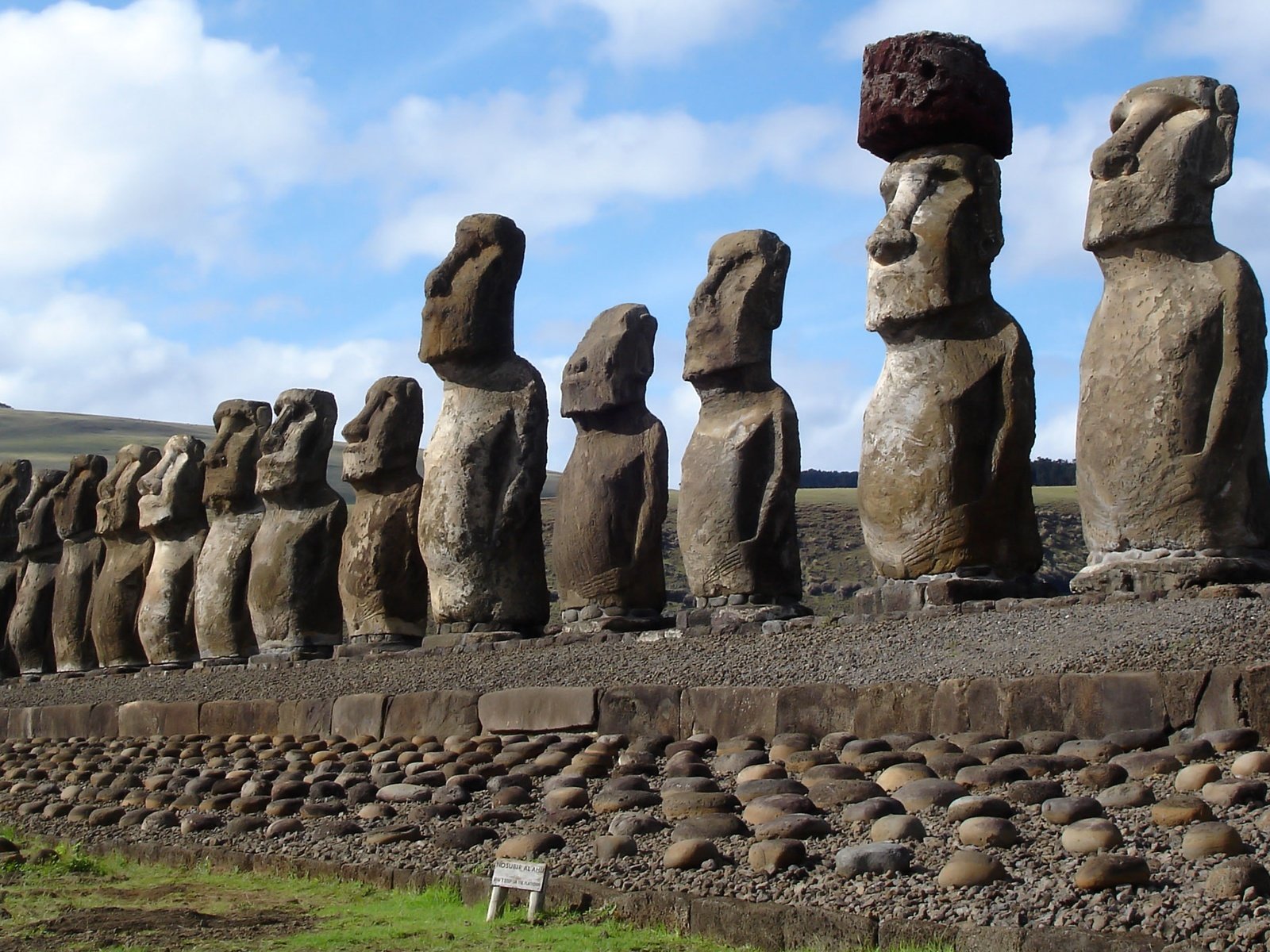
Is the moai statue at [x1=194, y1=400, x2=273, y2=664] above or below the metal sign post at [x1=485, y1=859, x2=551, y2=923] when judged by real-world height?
above

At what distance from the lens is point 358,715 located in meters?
10.5

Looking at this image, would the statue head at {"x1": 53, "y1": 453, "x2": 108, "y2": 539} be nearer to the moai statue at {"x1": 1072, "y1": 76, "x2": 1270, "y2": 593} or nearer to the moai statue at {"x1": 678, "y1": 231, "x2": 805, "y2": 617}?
the moai statue at {"x1": 678, "y1": 231, "x2": 805, "y2": 617}

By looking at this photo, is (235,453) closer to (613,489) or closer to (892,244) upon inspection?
(613,489)

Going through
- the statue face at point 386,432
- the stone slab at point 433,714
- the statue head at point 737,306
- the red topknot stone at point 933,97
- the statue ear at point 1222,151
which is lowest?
the stone slab at point 433,714

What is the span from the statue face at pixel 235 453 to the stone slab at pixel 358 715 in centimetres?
504

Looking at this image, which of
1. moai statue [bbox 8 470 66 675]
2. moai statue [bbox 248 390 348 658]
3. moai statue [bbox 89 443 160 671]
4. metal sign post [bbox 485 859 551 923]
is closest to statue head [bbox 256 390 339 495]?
moai statue [bbox 248 390 348 658]

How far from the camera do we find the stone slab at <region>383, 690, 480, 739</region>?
9688mm

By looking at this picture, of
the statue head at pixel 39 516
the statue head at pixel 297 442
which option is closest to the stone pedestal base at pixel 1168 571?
the statue head at pixel 297 442

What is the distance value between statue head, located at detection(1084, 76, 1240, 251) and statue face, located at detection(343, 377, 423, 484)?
6189 mm

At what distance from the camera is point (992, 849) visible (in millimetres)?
4957

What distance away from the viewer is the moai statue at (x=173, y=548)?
1568 centimetres

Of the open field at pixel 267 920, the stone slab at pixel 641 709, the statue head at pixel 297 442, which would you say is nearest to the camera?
the open field at pixel 267 920

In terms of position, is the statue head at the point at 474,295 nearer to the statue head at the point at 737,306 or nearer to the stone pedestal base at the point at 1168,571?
the statue head at the point at 737,306

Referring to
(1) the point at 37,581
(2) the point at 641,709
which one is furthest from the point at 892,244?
(1) the point at 37,581
